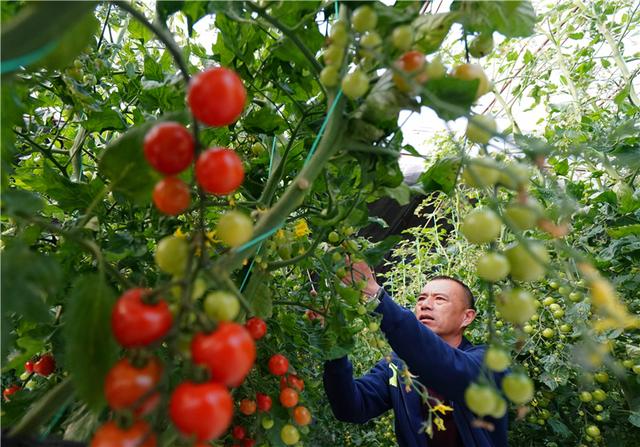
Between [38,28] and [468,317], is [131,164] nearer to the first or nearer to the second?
[38,28]

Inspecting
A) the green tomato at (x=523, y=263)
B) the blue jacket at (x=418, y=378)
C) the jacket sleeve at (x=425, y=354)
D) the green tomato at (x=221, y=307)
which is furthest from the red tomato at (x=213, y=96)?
the jacket sleeve at (x=425, y=354)

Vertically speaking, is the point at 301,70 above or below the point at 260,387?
above

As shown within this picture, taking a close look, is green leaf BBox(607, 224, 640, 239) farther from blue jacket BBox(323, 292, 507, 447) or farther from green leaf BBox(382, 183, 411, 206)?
green leaf BBox(382, 183, 411, 206)

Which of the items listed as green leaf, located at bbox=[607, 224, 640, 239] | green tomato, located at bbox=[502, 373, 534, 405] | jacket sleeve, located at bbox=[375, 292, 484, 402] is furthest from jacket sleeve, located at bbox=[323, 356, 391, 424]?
green tomato, located at bbox=[502, 373, 534, 405]

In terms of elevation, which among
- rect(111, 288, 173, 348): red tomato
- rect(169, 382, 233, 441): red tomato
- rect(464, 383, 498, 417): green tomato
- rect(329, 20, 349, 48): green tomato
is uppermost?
rect(329, 20, 349, 48): green tomato

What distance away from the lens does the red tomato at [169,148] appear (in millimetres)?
283

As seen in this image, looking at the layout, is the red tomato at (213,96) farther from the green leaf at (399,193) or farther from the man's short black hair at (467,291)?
the man's short black hair at (467,291)

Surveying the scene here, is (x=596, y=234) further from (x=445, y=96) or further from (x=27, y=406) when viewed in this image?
(x=27, y=406)

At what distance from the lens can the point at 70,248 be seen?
51 cm

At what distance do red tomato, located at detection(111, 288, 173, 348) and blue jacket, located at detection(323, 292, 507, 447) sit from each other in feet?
2.59

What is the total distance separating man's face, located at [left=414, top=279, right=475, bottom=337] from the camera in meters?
1.62

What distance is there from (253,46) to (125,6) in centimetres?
31

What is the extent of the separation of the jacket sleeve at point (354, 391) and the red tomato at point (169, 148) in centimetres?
103

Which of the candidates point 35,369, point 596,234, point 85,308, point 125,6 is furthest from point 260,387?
point 596,234
